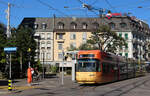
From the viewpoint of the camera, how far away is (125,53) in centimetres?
7806

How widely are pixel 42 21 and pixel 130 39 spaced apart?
80.4 feet

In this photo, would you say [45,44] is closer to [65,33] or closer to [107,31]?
[65,33]

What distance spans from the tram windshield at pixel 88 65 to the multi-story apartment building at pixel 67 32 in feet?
167

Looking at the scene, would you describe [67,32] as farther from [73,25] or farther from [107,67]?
[107,67]

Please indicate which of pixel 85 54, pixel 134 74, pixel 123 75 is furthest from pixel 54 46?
pixel 85 54

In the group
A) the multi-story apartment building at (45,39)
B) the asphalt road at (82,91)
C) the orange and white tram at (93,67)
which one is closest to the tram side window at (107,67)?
the orange and white tram at (93,67)

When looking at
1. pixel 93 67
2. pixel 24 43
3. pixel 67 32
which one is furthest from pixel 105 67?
pixel 67 32

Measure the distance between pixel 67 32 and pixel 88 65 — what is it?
53.6 meters

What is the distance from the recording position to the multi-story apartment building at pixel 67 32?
76469 millimetres

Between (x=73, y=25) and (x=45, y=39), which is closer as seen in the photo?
(x=45, y=39)

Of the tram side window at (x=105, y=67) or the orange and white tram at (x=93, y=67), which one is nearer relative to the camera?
the orange and white tram at (x=93, y=67)

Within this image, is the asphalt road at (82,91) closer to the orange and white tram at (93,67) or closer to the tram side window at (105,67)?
the orange and white tram at (93,67)

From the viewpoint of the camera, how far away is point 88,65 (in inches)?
928

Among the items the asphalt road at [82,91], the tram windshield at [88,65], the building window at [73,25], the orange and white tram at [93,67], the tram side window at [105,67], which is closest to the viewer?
the asphalt road at [82,91]
